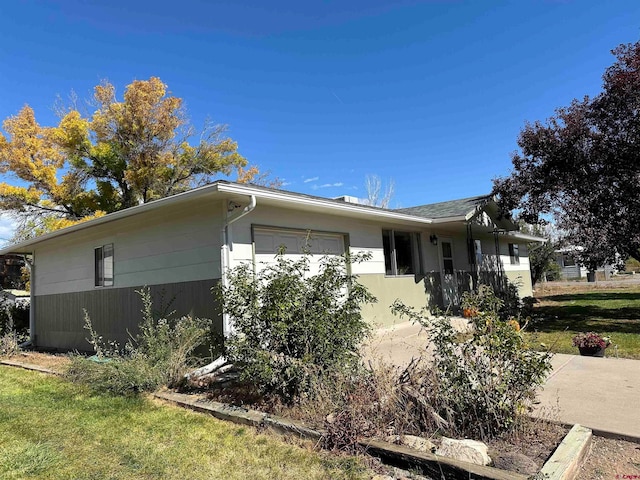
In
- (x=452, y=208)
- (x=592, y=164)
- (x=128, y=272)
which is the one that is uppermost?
(x=592, y=164)

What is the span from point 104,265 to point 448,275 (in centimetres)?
943

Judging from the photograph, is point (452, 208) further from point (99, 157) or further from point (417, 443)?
point (99, 157)

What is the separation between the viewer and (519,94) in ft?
40.7

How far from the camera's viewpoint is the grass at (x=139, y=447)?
316 centimetres

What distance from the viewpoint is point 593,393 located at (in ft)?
14.8

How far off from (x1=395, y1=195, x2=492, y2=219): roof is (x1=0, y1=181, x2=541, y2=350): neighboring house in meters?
0.06

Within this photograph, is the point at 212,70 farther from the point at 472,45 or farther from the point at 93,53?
the point at 472,45

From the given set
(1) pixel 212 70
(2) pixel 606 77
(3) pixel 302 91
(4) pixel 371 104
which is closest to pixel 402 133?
(4) pixel 371 104

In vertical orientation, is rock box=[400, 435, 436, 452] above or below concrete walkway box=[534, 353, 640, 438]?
Answer: above

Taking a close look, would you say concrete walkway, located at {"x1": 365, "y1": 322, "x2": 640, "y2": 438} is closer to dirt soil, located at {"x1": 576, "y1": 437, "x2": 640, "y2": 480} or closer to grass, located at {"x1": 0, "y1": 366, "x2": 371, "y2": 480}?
dirt soil, located at {"x1": 576, "y1": 437, "x2": 640, "y2": 480}

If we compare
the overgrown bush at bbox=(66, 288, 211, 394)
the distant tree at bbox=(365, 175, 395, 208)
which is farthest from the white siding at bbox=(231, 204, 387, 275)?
the distant tree at bbox=(365, 175, 395, 208)

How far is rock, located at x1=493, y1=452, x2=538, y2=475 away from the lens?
2.79m

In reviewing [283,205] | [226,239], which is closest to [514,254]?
[283,205]

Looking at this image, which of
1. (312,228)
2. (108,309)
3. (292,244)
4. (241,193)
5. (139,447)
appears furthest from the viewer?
(108,309)
